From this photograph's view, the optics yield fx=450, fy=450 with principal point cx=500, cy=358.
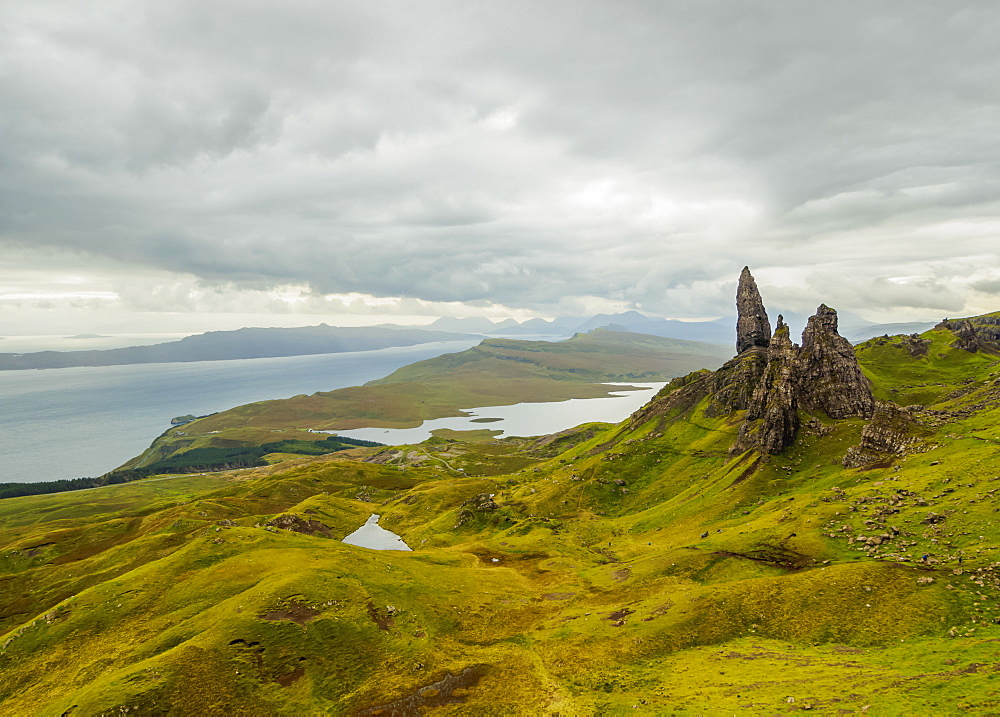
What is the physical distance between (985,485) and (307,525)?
5197 inches

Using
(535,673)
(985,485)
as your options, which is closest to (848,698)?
(535,673)

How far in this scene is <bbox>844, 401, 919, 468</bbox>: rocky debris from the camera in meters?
81.5

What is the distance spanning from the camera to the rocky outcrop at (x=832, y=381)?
108 m

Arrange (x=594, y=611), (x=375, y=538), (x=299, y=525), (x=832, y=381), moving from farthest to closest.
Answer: (x=375, y=538) < (x=299, y=525) < (x=832, y=381) < (x=594, y=611)

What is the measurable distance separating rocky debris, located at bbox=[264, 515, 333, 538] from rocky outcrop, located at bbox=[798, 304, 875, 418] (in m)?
130

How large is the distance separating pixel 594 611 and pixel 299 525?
3389 inches

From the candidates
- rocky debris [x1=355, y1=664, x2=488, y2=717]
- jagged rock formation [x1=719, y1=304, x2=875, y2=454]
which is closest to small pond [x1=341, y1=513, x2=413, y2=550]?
rocky debris [x1=355, y1=664, x2=488, y2=717]

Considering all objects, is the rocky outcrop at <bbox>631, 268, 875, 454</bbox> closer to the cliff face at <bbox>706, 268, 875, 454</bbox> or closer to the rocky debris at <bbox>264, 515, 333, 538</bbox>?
the cliff face at <bbox>706, 268, 875, 454</bbox>

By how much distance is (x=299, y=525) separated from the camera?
11662cm

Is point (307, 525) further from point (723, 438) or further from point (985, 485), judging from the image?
point (985, 485)

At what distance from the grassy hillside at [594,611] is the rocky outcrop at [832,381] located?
1028cm

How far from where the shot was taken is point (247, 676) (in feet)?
153

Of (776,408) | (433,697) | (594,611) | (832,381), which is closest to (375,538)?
(594,611)

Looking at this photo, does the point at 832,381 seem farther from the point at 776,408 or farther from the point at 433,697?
the point at 433,697
